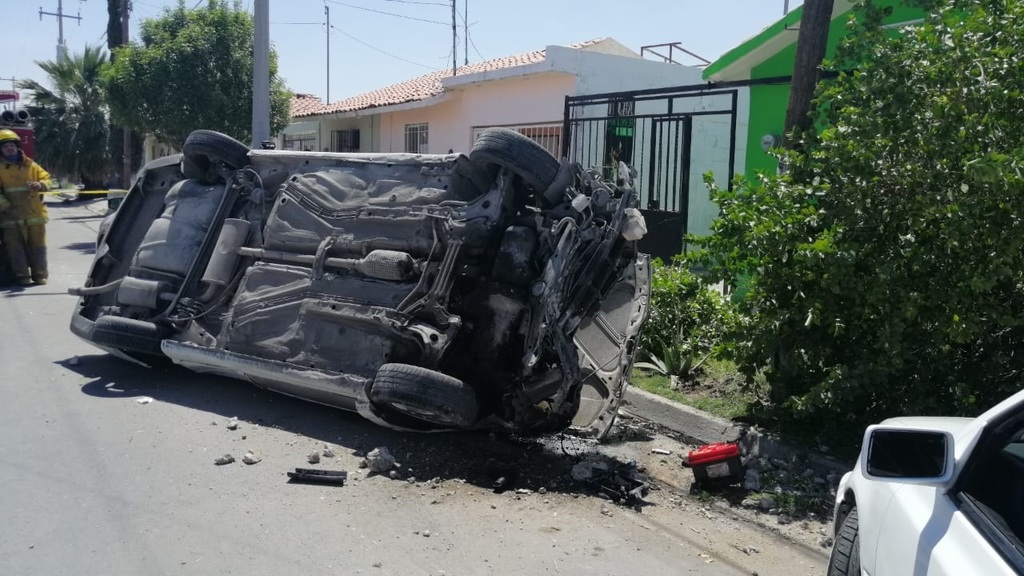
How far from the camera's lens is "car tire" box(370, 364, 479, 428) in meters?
5.24

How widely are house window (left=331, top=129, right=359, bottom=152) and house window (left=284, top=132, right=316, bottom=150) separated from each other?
69.8 inches

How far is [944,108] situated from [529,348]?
9.15ft

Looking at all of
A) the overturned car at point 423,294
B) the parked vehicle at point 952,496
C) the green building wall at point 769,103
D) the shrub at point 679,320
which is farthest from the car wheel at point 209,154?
the green building wall at point 769,103

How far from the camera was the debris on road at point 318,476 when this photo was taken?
5.11 m

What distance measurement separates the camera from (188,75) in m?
17.1

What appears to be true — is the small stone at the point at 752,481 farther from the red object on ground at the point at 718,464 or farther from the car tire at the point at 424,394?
the car tire at the point at 424,394

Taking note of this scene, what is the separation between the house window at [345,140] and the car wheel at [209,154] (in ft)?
54.2

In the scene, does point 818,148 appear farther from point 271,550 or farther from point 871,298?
point 271,550

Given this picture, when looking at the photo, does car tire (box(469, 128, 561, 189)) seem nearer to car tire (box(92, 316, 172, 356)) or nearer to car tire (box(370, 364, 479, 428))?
car tire (box(370, 364, 479, 428))

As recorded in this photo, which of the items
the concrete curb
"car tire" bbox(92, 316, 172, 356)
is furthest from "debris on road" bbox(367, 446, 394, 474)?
"car tire" bbox(92, 316, 172, 356)

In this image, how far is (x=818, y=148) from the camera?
5.77m

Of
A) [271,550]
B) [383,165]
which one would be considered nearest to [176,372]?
[383,165]

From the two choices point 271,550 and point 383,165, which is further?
point 383,165

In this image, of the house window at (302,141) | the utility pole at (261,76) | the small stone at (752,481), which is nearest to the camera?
the small stone at (752,481)
